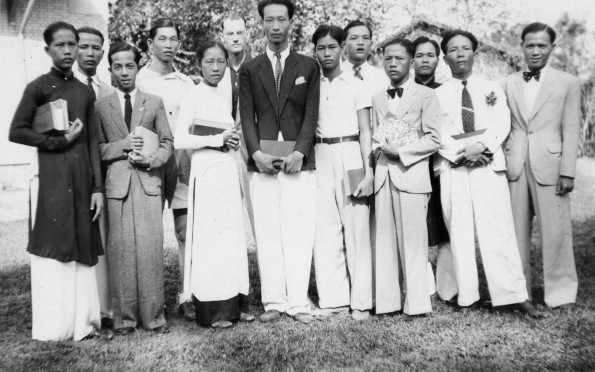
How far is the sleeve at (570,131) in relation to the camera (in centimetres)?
503

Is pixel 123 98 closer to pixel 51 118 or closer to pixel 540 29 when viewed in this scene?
pixel 51 118

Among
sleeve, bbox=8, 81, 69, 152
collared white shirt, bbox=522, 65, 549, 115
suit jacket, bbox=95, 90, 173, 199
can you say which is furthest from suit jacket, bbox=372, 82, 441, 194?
sleeve, bbox=8, 81, 69, 152

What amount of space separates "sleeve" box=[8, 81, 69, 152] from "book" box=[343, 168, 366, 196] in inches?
90.9

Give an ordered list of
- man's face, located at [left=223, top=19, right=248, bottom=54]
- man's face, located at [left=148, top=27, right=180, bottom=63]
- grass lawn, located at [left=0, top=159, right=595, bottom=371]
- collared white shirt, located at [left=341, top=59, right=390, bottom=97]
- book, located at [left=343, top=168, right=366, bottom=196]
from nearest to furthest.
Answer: grass lawn, located at [left=0, top=159, right=595, bottom=371], book, located at [left=343, top=168, right=366, bottom=196], collared white shirt, located at [left=341, top=59, right=390, bottom=97], man's face, located at [left=148, top=27, right=180, bottom=63], man's face, located at [left=223, top=19, right=248, bottom=54]

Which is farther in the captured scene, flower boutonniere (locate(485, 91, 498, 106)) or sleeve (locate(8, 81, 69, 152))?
flower boutonniere (locate(485, 91, 498, 106))

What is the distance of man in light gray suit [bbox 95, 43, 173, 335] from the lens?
4676mm

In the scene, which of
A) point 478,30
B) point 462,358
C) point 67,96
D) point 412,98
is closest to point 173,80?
point 67,96

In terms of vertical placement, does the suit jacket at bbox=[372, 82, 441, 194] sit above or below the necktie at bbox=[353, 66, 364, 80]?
below

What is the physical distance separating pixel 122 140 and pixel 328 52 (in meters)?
1.93

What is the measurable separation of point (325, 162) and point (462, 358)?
6.60 ft

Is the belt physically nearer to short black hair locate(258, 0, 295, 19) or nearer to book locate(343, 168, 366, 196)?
book locate(343, 168, 366, 196)

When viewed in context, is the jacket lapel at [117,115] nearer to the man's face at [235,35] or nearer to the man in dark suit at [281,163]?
the man in dark suit at [281,163]

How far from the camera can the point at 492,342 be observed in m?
4.39

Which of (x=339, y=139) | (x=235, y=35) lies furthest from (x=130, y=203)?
(x=235, y=35)
